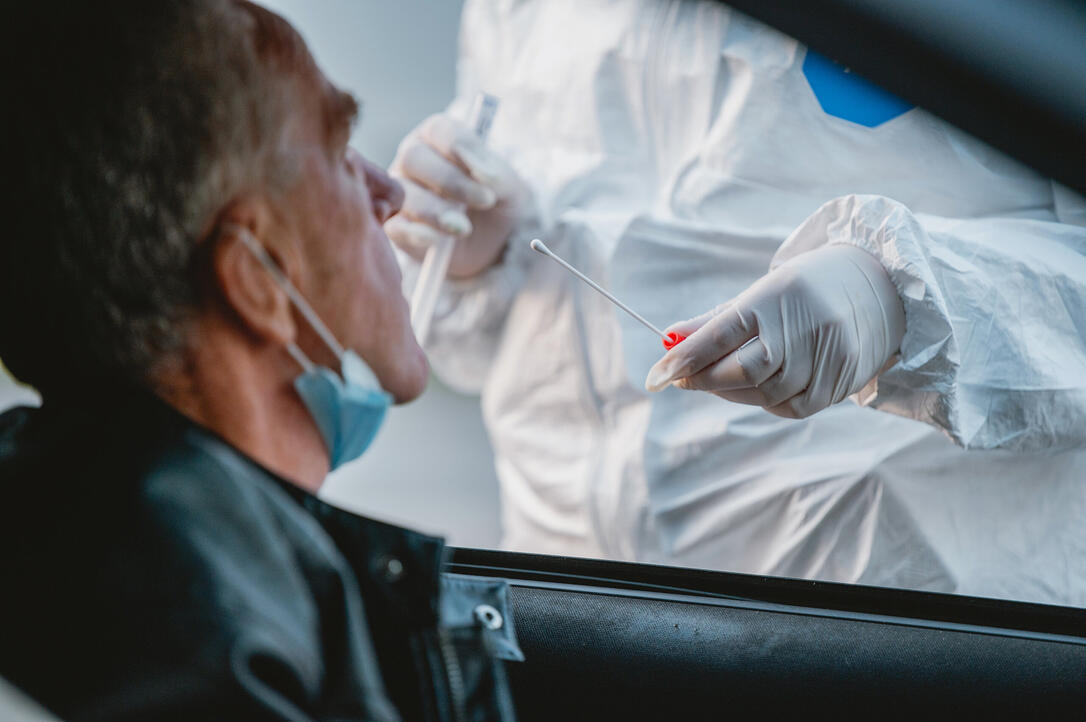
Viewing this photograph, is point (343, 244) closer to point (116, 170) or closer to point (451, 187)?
point (116, 170)

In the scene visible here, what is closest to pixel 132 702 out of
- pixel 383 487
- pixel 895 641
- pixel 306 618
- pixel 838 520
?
pixel 306 618

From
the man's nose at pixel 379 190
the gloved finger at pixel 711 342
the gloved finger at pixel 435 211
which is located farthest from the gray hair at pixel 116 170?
the gloved finger at pixel 435 211

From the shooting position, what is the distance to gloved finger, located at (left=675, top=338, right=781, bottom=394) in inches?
40.6

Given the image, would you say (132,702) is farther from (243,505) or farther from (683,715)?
(683,715)

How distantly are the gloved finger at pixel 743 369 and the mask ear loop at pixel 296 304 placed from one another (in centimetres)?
46

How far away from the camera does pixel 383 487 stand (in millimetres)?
2342

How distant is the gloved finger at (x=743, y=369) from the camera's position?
103 cm

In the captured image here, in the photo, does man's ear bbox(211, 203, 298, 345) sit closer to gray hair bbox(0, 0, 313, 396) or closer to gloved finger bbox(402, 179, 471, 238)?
gray hair bbox(0, 0, 313, 396)

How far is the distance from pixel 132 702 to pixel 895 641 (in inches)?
33.9

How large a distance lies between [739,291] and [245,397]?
83 centimetres

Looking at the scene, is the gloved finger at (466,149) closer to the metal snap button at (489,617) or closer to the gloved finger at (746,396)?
the gloved finger at (746,396)

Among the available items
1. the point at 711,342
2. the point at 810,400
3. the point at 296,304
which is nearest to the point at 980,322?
the point at 810,400

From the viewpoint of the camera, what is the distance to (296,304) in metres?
0.77

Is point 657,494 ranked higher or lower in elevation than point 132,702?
lower
